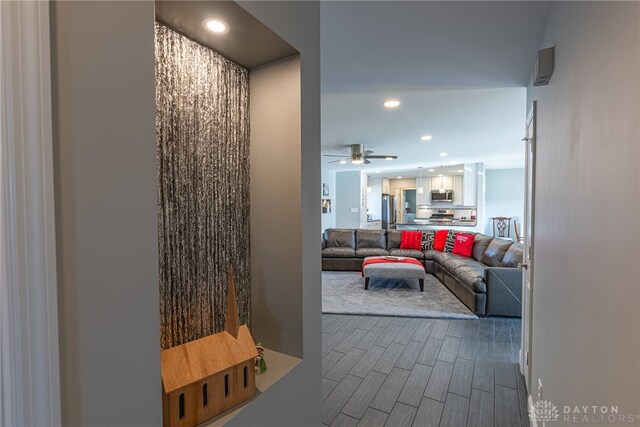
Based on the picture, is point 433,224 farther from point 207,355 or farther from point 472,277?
point 207,355

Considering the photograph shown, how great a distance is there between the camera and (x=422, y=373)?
266 cm

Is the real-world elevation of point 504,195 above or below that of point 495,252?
above

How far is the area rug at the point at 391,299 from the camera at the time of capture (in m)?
4.11

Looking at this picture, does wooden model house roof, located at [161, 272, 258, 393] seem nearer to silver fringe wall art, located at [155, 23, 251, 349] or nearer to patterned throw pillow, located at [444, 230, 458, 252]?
silver fringe wall art, located at [155, 23, 251, 349]

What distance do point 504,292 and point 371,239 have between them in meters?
3.34

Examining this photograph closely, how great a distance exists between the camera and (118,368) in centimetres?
68

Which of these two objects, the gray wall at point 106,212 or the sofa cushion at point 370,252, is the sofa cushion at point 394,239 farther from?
the gray wall at point 106,212

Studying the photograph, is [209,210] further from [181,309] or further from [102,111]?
[102,111]

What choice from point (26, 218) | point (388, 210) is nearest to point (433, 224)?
point (388, 210)

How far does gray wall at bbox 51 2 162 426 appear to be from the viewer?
0.60m

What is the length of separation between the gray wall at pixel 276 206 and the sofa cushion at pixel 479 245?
503 centimetres

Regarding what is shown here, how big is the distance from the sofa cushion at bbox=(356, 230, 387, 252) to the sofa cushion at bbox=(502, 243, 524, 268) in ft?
8.80

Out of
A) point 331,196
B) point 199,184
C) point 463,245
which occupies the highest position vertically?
point 331,196

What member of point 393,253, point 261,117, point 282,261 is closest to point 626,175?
point 282,261
